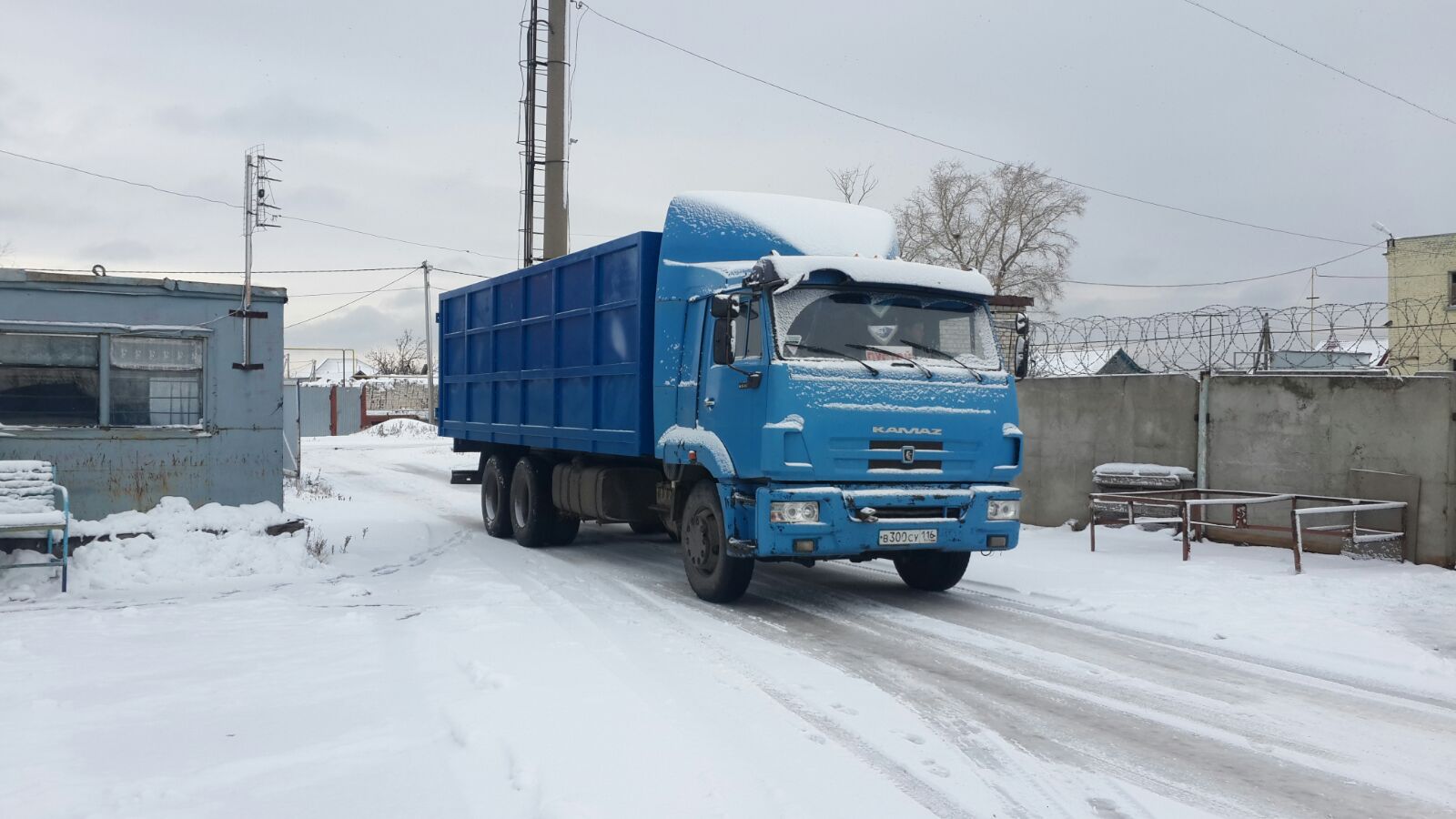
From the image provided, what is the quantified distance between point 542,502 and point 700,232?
178 inches

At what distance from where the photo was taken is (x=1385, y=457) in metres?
10.1

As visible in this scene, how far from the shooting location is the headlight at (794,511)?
7.52 metres

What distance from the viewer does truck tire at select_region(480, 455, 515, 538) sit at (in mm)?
12969

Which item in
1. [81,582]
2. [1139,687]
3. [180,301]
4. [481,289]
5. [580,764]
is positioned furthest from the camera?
[481,289]

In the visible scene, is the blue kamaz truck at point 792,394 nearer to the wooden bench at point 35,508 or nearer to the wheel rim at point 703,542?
the wheel rim at point 703,542

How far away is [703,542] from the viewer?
336 inches

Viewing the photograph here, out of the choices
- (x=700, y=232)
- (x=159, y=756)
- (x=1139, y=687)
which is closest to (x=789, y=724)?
(x=1139, y=687)

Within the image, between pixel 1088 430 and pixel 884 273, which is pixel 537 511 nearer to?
pixel 884 273

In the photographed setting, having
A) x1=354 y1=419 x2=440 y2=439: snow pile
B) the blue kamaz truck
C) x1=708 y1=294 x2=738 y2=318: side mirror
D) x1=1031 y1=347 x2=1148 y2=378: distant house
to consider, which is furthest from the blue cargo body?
→ x1=354 y1=419 x2=440 y2=439: snow pile

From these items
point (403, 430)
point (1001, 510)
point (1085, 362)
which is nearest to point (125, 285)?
point (1001, 510)

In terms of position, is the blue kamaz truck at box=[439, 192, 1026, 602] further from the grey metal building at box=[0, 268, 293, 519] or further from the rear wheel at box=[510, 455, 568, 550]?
the grey metal building at box=[0, 268, 293, 519]

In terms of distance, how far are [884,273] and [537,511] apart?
5.74m

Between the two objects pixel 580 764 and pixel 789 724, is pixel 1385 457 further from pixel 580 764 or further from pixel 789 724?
pixel 580 764

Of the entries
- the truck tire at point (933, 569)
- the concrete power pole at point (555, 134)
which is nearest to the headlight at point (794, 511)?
the truck tire at point (933, 569)
